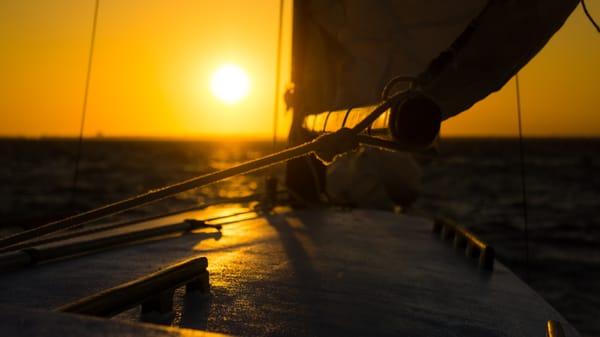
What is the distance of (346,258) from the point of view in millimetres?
2816

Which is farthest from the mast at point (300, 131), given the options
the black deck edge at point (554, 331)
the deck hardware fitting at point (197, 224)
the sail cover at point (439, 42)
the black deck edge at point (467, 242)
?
the black deck edge at point (554, 331)

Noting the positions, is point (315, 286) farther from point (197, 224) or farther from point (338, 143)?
point (197, 224)

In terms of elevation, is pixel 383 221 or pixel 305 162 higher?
pixel 305 162

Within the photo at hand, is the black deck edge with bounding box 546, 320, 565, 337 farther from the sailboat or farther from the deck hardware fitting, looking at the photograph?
the deck hardware fitting

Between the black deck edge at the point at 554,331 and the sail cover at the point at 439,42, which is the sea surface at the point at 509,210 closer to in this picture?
the sail cover at the point at 439,42

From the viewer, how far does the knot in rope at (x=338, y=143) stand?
5.79 ft

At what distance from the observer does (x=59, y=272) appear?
228 centimetres

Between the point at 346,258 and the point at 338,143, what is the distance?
1.18 m

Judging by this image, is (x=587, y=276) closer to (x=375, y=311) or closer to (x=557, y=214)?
(x=375, y=311)

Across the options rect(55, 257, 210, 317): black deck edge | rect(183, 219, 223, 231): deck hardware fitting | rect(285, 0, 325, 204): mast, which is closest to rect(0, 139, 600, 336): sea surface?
rect(183, 219, 223, 231): deck hardware fitting

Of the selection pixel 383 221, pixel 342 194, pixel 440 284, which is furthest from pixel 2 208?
pixel 440 284

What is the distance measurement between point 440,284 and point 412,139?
102cm

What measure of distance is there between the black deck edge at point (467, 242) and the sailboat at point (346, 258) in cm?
1

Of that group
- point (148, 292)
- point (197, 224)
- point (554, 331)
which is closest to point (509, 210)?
point (197, 224)
